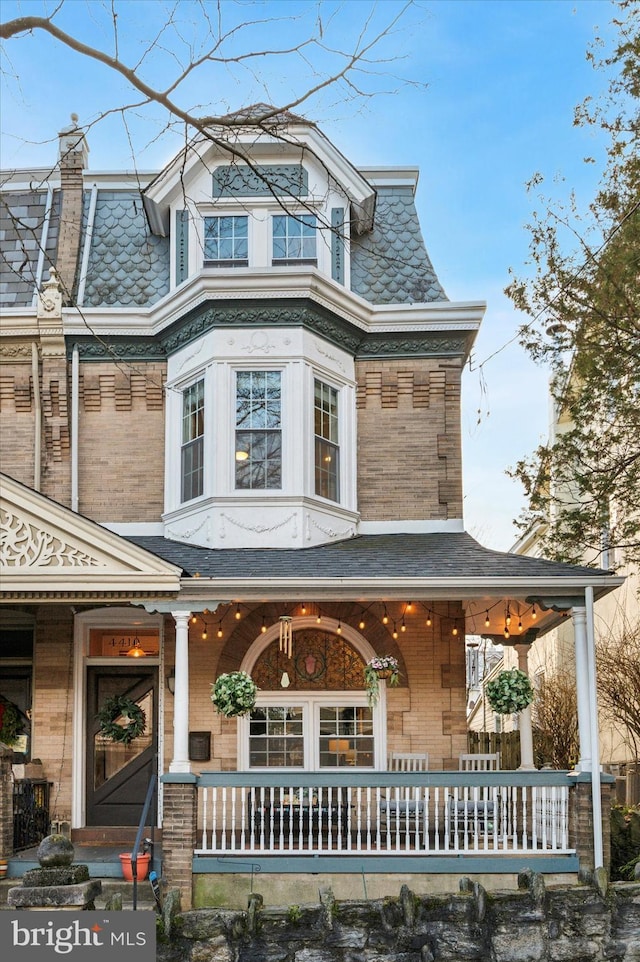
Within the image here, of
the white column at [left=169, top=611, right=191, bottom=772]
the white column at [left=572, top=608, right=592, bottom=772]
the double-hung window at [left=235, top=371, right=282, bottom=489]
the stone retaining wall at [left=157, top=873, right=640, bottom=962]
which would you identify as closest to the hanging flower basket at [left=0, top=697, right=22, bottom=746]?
the white column at [left=169, top=611, right=191, bottom=772]

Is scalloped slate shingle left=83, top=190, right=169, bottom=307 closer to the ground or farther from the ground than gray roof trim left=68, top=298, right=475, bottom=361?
farther from the ground

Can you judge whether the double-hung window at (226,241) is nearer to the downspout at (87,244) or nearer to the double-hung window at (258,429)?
the double-hung window at (258,429)

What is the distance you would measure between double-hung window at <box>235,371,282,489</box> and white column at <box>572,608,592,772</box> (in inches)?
167

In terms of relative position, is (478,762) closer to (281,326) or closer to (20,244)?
(281,326)

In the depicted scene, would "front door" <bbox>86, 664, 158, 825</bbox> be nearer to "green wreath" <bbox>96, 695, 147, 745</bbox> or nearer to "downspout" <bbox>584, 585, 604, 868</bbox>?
"green wreath" <bbox>96, 695, 147, 745</bbox>

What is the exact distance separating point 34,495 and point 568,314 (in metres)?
7.37

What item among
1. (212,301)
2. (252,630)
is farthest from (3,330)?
(252,630)

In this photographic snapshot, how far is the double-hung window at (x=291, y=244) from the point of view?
16031 mm

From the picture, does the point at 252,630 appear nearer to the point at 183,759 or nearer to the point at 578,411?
the point at 183,759

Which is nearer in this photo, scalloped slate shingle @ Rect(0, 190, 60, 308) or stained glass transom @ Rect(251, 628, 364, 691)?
stained glass transom @ Rect(251, 628, 364, 691)

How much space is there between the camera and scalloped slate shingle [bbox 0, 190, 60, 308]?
653 inches

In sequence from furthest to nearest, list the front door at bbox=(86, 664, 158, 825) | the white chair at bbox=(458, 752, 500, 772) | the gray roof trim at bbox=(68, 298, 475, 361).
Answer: the gray roof trim at bbox=(68, 298, 475, 361), the front door at bbox=(86, 664, 158, 825), the white chair at bbox=(458, 752, 500, 772)

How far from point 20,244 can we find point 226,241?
2.78 m

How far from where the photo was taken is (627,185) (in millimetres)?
15695
